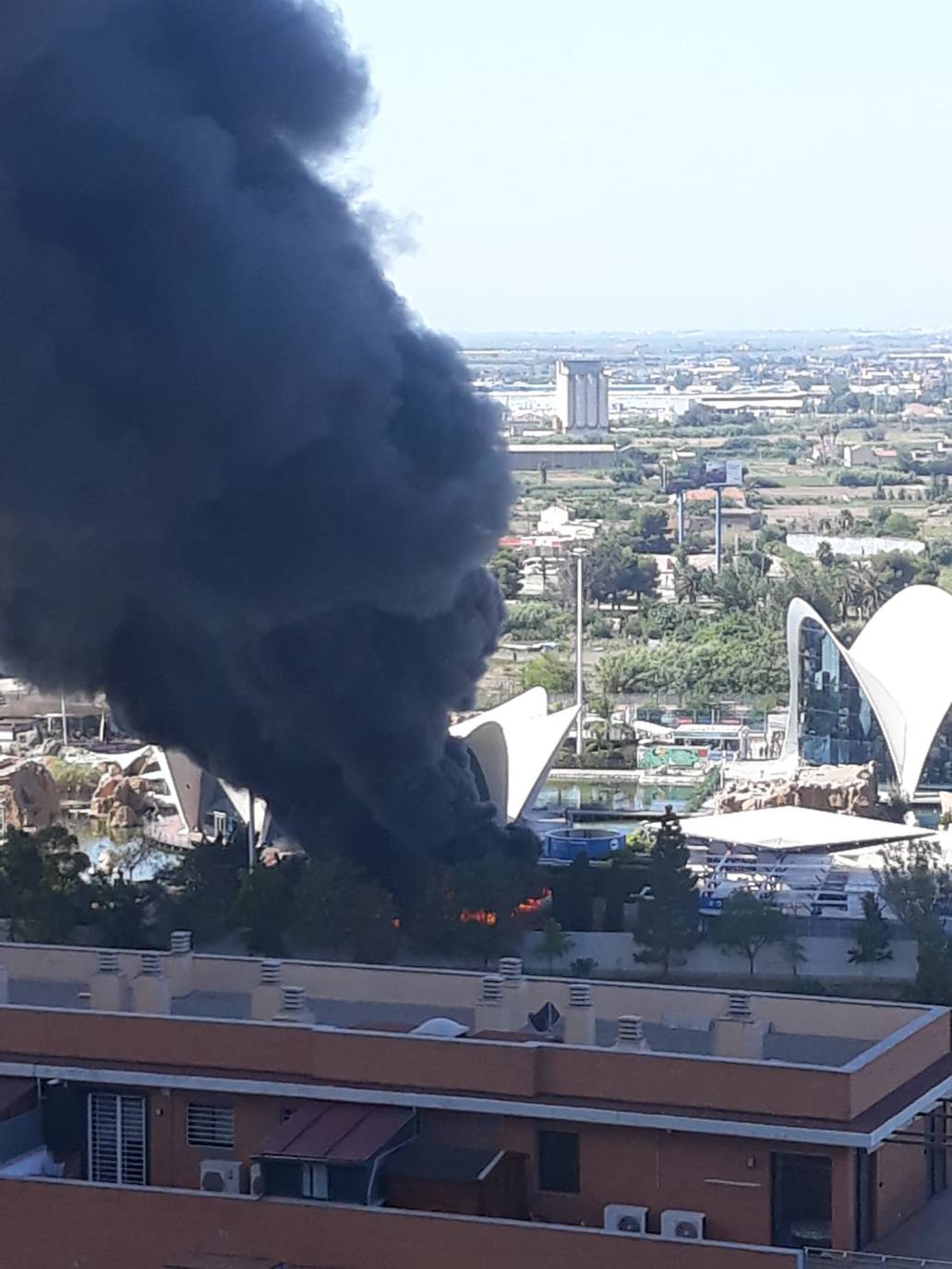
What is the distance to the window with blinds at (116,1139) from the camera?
38.3ft

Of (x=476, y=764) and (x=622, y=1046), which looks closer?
(x=622, y=1046)

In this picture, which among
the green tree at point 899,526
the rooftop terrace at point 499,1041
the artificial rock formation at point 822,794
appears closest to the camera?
the rooftop terrace at point 499,1041

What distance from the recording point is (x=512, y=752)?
105 ft

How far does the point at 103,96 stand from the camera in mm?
24656

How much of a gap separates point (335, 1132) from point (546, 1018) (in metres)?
1.48

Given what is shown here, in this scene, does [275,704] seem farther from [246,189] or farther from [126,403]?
[246,189]

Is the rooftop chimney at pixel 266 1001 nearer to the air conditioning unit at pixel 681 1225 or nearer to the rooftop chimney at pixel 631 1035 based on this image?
the rooftop chimney at pixel 631 1035

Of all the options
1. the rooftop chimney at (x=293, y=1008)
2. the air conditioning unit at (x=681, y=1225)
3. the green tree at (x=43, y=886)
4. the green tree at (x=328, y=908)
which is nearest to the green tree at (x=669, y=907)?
the green tree at (x=328, y=908)

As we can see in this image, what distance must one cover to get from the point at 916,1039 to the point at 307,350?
48.3 feet

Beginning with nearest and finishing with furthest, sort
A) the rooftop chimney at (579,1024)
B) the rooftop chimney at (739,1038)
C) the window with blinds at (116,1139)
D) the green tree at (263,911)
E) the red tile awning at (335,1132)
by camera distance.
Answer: the red tile awning at (335,1132)
the rooftop chimney at (739,1038)
the window with blinds at (116,1139)
the rooftop chimney at (579,1024)
the green tree at (263,911)

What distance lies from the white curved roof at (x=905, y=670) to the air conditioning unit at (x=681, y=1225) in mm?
24097

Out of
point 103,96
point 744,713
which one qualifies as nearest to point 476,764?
point 103,96

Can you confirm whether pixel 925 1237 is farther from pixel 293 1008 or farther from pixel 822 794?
pixel 822 794

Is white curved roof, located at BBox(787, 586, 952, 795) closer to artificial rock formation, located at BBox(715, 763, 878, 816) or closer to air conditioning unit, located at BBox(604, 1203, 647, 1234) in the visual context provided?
artificial rock formation, located at BBox(715, 763, 878, 816)
